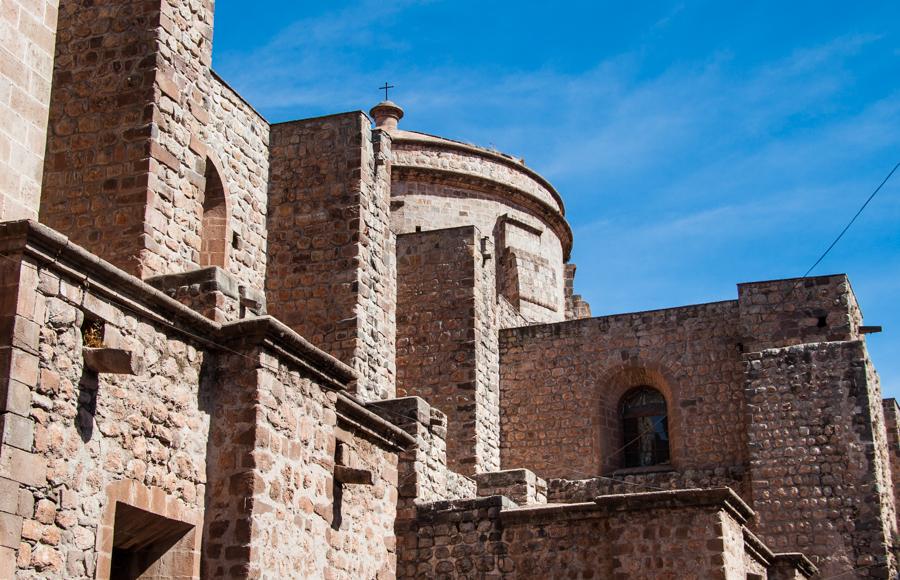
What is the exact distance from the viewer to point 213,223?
1418cm

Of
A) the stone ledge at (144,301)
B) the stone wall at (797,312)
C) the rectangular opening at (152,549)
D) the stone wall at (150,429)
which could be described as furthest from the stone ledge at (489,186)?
the rectangular opening at (152,549)

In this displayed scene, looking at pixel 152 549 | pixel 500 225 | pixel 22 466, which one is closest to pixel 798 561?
pixel 500 225

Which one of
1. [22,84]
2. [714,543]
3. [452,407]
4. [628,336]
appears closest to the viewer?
[22,84]

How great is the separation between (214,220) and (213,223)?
0.05 meters

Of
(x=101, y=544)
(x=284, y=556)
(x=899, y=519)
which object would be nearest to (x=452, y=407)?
(x=899, y=519)

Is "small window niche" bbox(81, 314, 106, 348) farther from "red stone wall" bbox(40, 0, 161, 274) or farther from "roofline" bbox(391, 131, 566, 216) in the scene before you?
"roofline" bbox(391, 131, 566, 216)

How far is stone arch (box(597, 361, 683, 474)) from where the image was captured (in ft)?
67.4

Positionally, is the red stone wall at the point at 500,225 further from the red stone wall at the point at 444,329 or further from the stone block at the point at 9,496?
the stone block at the point at 9,496

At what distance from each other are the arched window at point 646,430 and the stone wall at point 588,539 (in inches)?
255

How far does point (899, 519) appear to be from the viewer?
22.4 meters

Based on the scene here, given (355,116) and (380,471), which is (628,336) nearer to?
(355,116)

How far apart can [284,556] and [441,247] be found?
11412 mm

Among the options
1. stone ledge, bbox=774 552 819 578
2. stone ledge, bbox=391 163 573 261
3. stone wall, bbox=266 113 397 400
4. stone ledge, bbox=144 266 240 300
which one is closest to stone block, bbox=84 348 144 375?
stone ledge, bbox=144 266 240 300

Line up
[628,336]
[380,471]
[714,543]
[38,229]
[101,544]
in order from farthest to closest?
[628,336] < [714,543] < [380,471] < [101,544] < [38,229]
